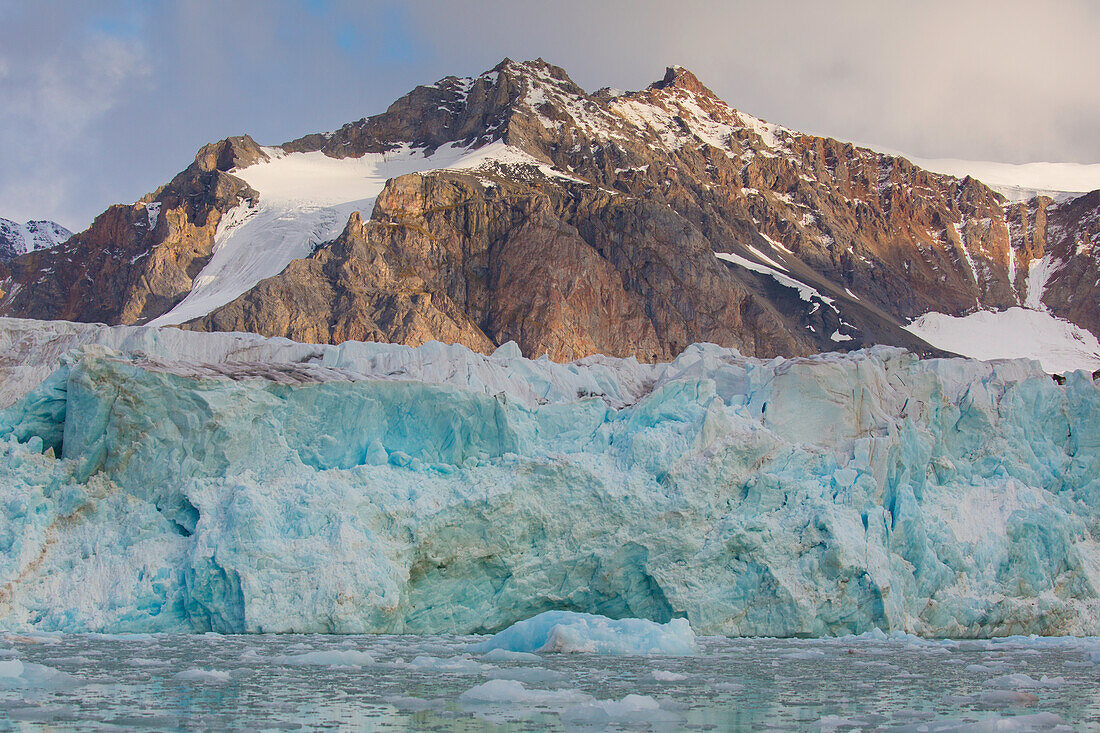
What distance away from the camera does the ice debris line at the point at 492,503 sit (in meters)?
20.8

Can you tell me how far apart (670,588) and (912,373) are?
10158 millimetres

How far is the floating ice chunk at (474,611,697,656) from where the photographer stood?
18594 millimetres

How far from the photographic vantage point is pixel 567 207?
8569 cm

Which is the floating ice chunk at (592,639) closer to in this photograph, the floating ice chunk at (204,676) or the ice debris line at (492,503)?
the ice debris line at (492,503)

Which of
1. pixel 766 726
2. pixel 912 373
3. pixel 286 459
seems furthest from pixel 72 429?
pixel 912 373

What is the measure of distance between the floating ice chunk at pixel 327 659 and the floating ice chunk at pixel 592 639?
101 inches

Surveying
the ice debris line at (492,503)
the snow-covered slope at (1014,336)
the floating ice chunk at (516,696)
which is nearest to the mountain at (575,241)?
the snow-covered slope at (1014,336)

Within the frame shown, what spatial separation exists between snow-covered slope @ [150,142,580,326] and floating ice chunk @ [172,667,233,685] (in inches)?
2384

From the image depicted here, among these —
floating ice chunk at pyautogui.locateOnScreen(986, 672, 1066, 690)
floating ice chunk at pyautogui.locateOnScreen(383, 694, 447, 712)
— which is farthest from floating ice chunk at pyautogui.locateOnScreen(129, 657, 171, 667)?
floating ice chunk at pyautogui.locateOnScreen(986, 672, 1066, 690)

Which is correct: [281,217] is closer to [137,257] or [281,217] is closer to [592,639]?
[137,257]

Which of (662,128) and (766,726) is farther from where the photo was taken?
(662,128)

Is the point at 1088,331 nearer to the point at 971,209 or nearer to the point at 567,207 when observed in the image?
the point at 971,209

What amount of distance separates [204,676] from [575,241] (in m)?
67.7

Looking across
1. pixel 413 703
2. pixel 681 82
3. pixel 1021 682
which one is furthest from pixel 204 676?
pixel 681 82
